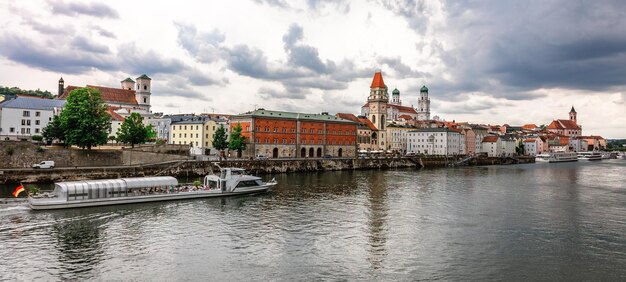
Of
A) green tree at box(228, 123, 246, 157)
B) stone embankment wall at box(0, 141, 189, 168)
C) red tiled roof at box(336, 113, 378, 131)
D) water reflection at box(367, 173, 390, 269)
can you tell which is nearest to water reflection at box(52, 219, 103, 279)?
A: water reflection at box(367, 173, 390, 269)

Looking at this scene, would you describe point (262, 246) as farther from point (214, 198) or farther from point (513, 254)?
point (214, 198)

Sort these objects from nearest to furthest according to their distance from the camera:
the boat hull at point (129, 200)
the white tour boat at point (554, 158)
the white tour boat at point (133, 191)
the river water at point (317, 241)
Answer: the river water at point (317, 241) < the boat hull at point (129, 200) < the white tour boat at point (133, 191) < the white tour boat at point (554, 158)

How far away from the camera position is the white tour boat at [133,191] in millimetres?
37094

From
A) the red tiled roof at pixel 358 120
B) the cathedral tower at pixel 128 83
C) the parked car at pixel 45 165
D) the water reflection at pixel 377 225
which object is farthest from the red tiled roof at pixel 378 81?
the parked car at pixel 45 165

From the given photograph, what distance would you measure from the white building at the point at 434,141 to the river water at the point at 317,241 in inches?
4199

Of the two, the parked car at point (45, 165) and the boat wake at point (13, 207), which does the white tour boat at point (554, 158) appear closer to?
the parked car at point (45, 165)

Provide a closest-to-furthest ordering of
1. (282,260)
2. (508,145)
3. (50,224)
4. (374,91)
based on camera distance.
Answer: (282,260)
(50,224)
(374,91)
(508,145)

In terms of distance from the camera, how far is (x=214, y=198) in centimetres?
4584

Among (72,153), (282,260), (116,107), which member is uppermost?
(116,107)

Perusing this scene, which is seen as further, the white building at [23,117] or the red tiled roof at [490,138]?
the red tiled roof at [490,138]

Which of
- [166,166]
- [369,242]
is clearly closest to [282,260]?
[369,242]

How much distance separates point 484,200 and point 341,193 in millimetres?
15890

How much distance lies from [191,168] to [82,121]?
16.8 metres

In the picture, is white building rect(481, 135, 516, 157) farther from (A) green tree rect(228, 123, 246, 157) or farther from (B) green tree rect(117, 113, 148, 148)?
(B) green tree rect(117, 113, 148, 148)
